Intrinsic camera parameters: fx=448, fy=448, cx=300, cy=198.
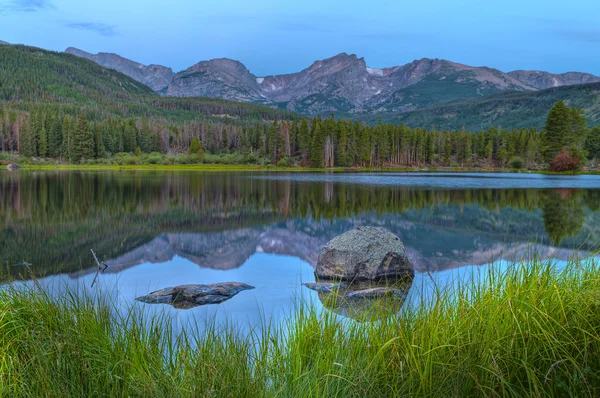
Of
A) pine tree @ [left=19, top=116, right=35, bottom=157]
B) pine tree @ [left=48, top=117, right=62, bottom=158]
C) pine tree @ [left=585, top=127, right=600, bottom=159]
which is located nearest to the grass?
pine tree @ [left=585, top=127, right=600, bottom=159]

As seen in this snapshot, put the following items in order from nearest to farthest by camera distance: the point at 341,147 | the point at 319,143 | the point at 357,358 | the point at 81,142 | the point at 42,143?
the point at 357,358 < the point at 81,142 < the point at 319,143 < the point at 42,143 < the point at 341,147

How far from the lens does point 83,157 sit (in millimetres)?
113062

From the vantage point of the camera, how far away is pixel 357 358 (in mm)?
4465

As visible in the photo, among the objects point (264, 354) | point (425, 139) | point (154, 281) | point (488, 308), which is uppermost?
point (425, 139)

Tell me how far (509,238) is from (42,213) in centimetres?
2185

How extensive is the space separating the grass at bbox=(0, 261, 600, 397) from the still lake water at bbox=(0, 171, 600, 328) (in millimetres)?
844

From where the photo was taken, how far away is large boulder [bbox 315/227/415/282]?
37.5 feet

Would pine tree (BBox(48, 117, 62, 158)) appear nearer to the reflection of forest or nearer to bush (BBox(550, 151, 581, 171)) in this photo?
the reflection of forest

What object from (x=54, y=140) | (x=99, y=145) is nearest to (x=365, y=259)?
(x=99, y=145)

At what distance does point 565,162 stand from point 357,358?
88673mm

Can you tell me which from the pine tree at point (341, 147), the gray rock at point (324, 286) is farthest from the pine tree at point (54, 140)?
the gray rock at point (324, 286)

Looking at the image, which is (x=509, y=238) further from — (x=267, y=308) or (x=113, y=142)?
(x=113, y=142)

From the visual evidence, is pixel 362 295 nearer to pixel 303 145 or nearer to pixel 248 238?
pixel 248 238

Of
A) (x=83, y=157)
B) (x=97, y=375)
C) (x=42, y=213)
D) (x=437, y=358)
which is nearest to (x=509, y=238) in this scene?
(x=437, y=358)
